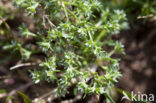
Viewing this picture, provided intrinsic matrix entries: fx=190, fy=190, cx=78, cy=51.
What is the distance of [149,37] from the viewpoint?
375cm

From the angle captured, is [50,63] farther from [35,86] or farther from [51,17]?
[35,86]

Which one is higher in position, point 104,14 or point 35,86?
point 104,14

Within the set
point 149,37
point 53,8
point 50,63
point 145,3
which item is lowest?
point 149,37

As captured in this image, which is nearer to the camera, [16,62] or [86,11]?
[86,11]

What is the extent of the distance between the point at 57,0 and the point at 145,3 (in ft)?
5.25

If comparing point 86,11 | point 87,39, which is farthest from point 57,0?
point 87,39

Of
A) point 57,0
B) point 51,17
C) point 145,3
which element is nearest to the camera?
point 57,0

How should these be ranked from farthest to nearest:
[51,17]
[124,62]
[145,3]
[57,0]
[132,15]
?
[124,62] < [132,15] < [145,3] < [51,17] < [57,0]

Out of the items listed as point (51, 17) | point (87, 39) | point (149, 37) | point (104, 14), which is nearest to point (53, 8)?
point (51, 17)

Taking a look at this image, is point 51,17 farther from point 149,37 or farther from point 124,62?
point 149,37

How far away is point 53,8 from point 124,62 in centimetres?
192

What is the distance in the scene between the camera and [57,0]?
2.17 m

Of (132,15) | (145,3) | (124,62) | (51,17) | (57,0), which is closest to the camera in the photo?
(57,0)

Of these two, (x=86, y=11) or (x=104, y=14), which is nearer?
(x=86, y=11)
